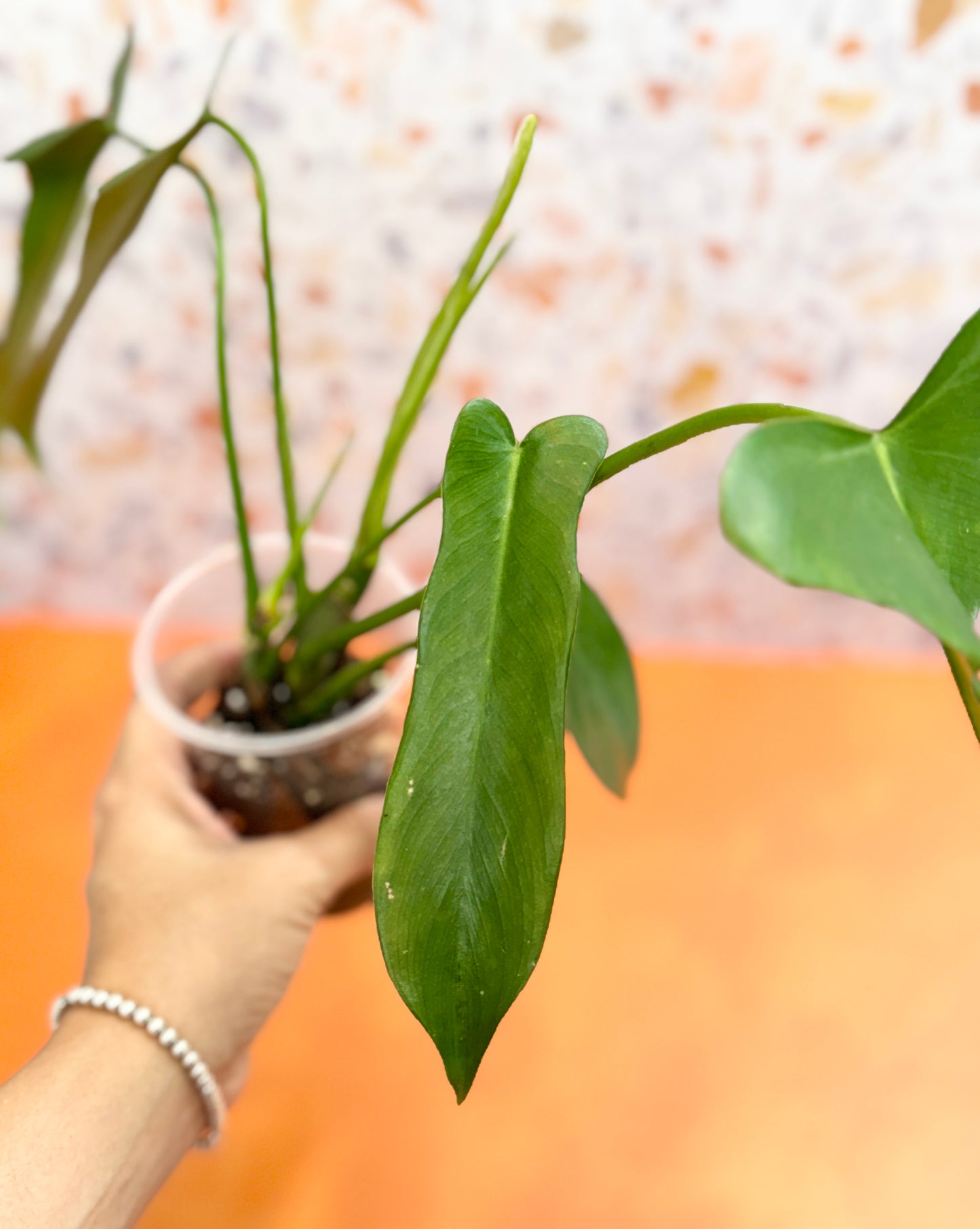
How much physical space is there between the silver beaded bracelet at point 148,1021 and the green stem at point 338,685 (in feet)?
0.69

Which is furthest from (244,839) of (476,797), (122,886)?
(476,797)

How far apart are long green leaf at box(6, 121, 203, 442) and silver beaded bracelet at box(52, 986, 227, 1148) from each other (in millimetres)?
354

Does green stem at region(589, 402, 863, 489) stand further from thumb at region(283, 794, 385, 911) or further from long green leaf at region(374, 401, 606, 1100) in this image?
thumb at region(283, 794, 385, 911)

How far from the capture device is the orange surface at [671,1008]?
2.46ft

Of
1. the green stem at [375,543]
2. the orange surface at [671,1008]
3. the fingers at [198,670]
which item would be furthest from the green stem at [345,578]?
the orange surface at [671,1008]

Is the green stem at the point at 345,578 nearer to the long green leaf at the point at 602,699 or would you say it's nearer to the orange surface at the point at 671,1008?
the long green leaf at the point at 602,699

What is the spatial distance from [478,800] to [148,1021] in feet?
1.04

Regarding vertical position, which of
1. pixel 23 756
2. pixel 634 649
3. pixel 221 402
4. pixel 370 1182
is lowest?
pixel 370 1182

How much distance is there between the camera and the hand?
57cm

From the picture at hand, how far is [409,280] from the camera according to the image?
0.83m

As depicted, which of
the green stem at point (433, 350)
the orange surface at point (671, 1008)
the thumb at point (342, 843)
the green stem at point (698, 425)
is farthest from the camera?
the orange surface at point (671, 1008)

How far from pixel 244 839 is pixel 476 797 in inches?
17.0

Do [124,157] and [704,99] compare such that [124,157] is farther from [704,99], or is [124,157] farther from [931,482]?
[931,482]

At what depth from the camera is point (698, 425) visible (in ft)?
1.26
